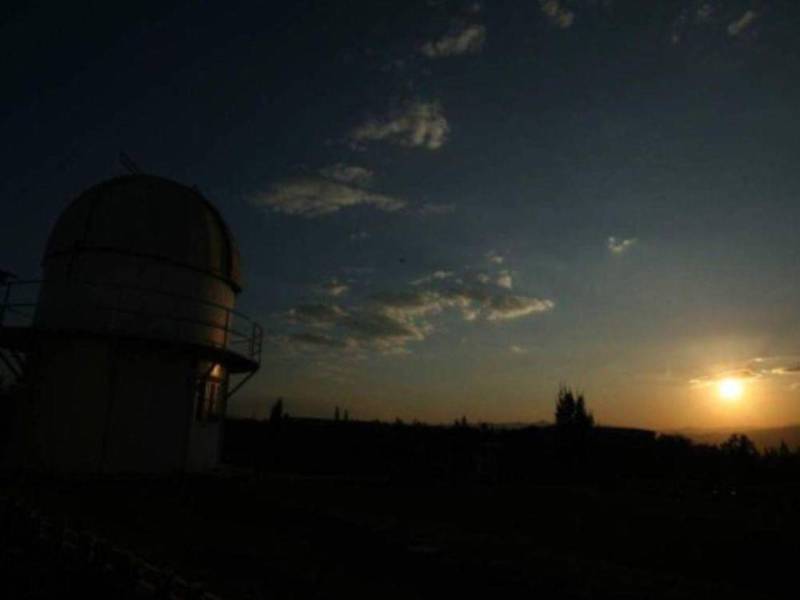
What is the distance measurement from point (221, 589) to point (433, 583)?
2904 mm

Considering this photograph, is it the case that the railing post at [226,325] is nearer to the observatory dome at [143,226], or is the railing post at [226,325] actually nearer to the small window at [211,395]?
the small window at [211,395]

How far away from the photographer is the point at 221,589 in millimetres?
7086

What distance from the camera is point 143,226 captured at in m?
18.2

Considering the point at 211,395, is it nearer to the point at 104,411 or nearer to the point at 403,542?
the point at 104,411

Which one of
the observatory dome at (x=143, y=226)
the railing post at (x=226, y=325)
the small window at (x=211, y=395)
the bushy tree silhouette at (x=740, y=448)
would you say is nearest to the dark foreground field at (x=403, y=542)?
the small window at (x=211, y=395)

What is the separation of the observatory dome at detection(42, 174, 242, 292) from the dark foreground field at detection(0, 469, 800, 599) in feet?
23.2

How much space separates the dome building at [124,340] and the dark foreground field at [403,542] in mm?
1780

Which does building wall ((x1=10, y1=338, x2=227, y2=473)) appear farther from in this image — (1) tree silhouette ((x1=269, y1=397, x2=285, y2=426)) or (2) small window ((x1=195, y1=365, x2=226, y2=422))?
(1) tree silhouette ((x1=269, y1=397, x2=285, y2=426))

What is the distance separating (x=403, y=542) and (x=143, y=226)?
43.0 ft

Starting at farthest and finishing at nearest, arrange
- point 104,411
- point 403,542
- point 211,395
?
point 211,395
point 104,411
point 403,542

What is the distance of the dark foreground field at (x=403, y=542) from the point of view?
313 inches

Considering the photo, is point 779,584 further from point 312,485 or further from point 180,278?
point 180,278

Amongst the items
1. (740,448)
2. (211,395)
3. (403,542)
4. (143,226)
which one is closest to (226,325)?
(211,395)

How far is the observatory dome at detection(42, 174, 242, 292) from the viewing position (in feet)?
59.0
